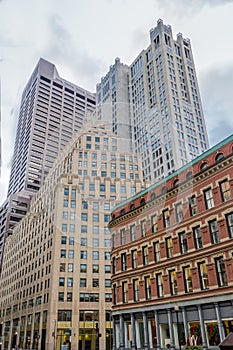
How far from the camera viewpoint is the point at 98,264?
69500 mm

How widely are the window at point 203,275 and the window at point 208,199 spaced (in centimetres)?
499

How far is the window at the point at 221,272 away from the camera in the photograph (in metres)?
26.8

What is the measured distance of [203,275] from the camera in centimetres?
2858

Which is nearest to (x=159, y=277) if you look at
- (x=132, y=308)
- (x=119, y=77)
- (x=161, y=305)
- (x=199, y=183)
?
(x=161, y=305)

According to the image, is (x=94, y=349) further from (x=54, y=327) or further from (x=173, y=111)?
(x=173, y=111)

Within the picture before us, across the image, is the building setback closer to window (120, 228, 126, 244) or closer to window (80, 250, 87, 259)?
window (120, 228, 126, 244)

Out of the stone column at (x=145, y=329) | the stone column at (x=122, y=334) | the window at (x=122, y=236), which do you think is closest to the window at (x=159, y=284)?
the stone column at (x=145, y=329)

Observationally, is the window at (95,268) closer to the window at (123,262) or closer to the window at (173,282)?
the window at (123,262)

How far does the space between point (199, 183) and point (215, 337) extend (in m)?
12.9

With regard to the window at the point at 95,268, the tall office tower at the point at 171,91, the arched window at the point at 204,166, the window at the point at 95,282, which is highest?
the tall office tower at the point at 171,91

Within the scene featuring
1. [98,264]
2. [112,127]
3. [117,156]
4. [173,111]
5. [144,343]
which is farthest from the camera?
[173,111]

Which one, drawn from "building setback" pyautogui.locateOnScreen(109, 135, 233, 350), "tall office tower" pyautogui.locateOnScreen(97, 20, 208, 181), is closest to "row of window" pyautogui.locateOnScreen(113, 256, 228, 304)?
"building setback" pyautogui.locateOnScreen(109, 135, 233, 350)

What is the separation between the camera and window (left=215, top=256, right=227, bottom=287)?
87.8 ft

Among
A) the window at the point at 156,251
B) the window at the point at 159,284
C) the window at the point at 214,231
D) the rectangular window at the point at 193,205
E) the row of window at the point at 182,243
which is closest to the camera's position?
the row of window at the point at 182,243
